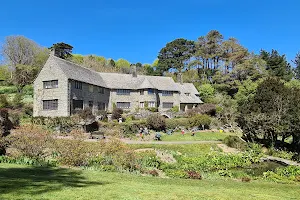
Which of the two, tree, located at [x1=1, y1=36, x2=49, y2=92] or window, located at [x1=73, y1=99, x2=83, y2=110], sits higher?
tree, located at [x1=1, y1=36, x2=49, y2=92]

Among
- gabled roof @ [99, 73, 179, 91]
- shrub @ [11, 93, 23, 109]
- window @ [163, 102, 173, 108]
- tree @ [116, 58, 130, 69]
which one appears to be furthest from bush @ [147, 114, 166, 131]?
tree @ [116, 58, 130, 69]

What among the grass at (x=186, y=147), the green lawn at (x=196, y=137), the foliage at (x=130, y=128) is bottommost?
the grass at (x=186, y=147)

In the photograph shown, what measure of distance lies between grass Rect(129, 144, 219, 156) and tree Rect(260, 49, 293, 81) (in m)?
43.9

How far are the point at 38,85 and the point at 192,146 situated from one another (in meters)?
25.3

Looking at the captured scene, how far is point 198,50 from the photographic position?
6912 cm

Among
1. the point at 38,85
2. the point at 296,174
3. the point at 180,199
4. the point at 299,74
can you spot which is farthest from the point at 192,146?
the point at 299,74

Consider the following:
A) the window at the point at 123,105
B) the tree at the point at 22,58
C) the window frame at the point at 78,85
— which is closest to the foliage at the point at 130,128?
the window frame at the point at 78,85

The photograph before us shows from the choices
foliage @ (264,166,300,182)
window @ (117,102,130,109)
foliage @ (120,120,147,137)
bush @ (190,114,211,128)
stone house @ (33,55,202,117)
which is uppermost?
stone house @ (33,55,202,117)

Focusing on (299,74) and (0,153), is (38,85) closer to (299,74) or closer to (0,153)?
(0,153)

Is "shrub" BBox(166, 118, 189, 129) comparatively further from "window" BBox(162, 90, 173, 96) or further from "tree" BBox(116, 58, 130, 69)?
"tree" BBox(116, 58, 130, 69)

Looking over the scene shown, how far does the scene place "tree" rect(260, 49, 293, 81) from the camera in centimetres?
6510

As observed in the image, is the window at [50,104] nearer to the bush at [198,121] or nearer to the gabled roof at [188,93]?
the bush at [198,121]

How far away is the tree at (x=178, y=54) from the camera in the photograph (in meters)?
75.6

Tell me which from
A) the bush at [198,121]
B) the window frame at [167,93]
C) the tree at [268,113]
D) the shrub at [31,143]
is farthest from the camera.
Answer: the window frame at [167,93]
